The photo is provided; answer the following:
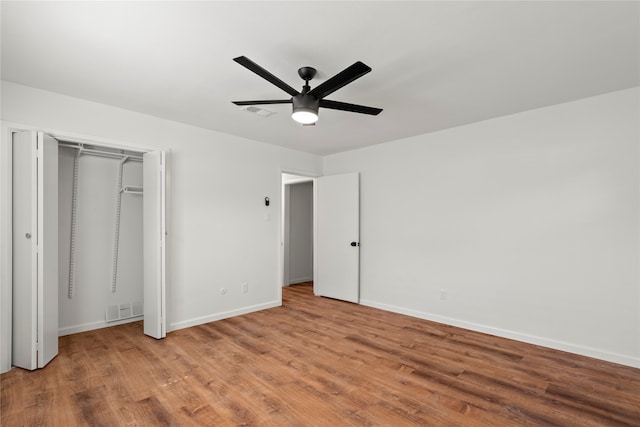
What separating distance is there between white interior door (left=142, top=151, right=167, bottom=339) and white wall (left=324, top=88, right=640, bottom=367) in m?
2.96

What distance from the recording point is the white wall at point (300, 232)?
22.4 feet

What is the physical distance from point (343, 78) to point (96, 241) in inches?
137

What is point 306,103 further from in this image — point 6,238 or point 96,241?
point 96,241

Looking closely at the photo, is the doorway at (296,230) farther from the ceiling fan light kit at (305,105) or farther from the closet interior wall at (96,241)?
the ceiling fan light kit at (305,105)

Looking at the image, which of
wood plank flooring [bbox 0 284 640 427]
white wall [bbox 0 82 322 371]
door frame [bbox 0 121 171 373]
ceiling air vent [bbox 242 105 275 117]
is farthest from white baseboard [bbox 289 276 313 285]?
door frame [bbox 0 121 171 373]

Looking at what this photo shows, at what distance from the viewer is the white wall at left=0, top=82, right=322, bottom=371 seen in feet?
9.93

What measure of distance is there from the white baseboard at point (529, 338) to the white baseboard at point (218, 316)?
1.75 m

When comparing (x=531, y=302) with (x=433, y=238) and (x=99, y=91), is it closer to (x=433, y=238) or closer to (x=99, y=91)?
(x=433, y=238)

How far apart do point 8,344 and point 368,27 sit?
3781mm

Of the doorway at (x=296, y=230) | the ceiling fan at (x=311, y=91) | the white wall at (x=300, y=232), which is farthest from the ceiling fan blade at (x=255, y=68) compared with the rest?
the white wall at (x=300, y=232)

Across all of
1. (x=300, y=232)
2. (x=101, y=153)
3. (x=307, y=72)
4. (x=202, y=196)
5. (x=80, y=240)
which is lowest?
(x=300, y=232)

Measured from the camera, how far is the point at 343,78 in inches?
79.0

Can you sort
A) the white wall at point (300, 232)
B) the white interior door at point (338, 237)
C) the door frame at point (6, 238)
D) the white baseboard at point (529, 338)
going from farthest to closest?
the white wall at point (300, 232) → the white interior door at point (338, 237) → the white baseboard at point (529, 338) → the door frame at point (6, 238)

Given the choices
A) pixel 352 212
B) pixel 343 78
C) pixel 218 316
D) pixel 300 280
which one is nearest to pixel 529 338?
pixel 352 212
